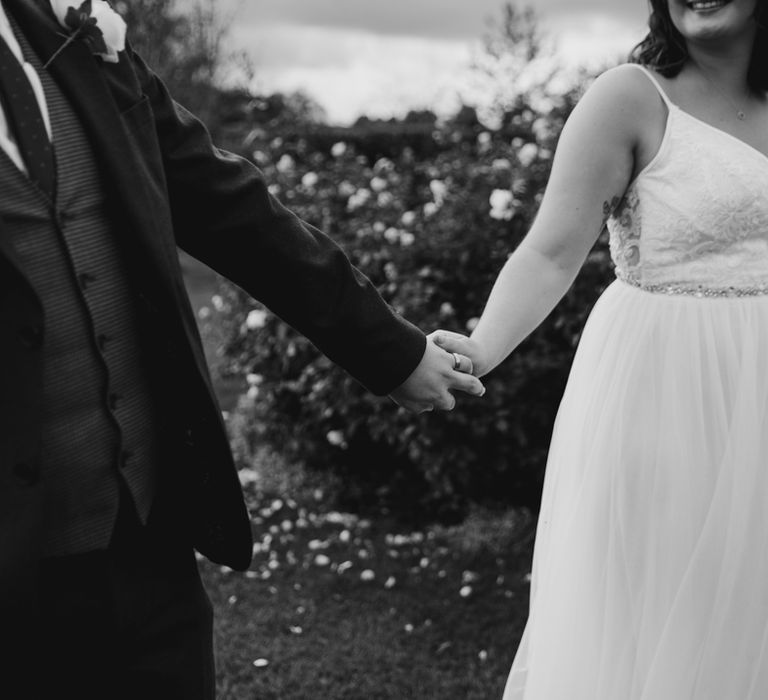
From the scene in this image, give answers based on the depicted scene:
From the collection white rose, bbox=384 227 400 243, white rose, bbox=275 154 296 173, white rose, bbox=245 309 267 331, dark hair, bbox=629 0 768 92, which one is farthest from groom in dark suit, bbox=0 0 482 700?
white rose, bbox=275 154 296 173

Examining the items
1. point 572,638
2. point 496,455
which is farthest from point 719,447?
point 496,455

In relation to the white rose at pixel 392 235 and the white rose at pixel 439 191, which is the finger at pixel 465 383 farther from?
the white rose at pixel 439 191

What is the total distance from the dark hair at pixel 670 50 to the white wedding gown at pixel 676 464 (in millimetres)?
187

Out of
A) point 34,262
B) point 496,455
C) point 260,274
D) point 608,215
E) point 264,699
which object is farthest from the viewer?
point 496,455

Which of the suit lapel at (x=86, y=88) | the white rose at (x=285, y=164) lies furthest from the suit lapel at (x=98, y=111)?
the white rose at (x=285, y=164)

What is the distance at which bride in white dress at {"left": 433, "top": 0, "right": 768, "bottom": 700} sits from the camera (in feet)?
8.04

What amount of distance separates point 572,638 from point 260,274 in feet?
3.74

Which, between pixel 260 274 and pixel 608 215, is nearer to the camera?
pixel 260 274

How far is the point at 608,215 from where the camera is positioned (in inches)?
105

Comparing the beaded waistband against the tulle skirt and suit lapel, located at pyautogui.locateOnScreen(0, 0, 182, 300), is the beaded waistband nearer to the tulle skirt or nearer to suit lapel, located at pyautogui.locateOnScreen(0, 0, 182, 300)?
the tulle skirt

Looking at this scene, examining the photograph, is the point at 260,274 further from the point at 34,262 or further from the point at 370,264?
the point at 370,264

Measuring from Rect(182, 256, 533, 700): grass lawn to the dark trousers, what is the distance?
6.56 ft

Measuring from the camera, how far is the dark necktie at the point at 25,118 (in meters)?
1.78

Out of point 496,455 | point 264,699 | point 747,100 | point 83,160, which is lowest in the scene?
point 264,699
